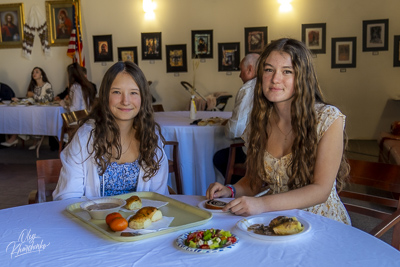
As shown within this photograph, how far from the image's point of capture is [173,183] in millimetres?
4930

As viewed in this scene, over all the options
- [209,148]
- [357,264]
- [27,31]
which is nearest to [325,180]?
[357,264]

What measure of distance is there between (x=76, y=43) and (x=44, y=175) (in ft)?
27.5

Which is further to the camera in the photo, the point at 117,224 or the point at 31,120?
the point at 31,120

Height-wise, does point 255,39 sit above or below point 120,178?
above

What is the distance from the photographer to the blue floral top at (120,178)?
2.33 m

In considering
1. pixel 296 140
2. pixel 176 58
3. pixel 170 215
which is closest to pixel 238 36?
pixel 176 58

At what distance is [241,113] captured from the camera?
4.48m

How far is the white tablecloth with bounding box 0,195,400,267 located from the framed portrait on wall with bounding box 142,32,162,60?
28.3 feet

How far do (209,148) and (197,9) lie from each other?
562cm

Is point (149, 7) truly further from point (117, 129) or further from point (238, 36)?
point (117, 129)

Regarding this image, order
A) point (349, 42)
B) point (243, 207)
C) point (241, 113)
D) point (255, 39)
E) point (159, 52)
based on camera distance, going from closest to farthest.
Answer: point (243, 207)
point (241, 113)
point (349, 42)
point (255, 39)
point (159, 52)

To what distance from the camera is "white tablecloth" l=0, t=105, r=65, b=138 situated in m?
7.75

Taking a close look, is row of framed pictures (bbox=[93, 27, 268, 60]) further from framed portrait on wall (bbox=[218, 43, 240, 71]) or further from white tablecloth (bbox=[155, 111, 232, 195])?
white tablecloth (bbox=[155, 111, 232, 195])

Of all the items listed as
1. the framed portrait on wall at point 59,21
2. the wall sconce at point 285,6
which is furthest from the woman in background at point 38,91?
the wall sconce at point 285,6
